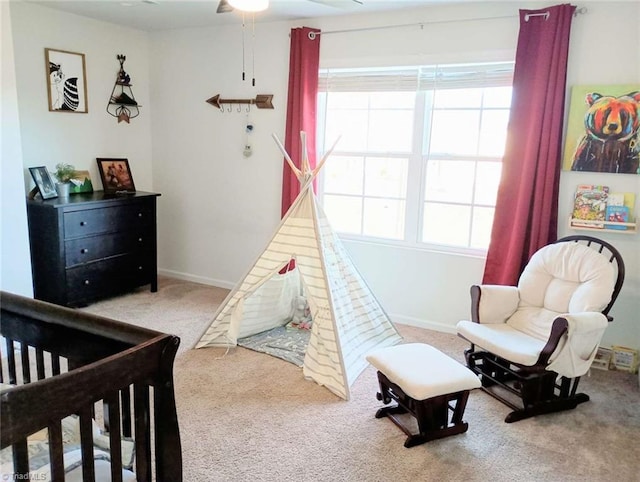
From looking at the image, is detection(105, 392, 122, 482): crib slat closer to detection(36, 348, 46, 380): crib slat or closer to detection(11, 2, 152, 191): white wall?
detection(36, 348, 46, 380): crib slat

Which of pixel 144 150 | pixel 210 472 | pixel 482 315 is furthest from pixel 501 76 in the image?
pixel 144 150

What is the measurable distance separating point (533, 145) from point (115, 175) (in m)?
3.67

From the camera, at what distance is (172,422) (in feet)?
4.75

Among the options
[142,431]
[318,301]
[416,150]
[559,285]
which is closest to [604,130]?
[559,285]

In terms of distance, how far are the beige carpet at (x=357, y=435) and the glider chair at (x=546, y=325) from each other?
0.15 metres

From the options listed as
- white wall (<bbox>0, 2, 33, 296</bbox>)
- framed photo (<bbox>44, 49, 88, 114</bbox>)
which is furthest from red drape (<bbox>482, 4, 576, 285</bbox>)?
framed photo (<bbox>44, 49, 88, 114</bbox>)

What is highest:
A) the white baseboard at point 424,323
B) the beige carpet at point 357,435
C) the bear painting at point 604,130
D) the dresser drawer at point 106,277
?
the bear painting at point 604,130

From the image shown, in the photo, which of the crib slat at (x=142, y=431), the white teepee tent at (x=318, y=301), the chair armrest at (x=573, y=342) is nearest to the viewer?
the crib slat at (x=142, y=431)

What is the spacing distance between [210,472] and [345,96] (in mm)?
3013

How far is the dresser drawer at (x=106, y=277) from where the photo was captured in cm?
394

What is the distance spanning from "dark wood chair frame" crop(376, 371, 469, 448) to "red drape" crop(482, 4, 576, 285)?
126cm

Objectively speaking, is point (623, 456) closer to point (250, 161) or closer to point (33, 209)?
point (250, 161)

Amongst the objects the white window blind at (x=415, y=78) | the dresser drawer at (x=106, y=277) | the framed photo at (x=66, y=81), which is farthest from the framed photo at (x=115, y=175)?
the white window blind at (x=415, y=78)

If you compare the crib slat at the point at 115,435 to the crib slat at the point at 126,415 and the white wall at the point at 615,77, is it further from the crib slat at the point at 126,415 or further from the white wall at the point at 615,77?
the white wall at the point at 615,77
